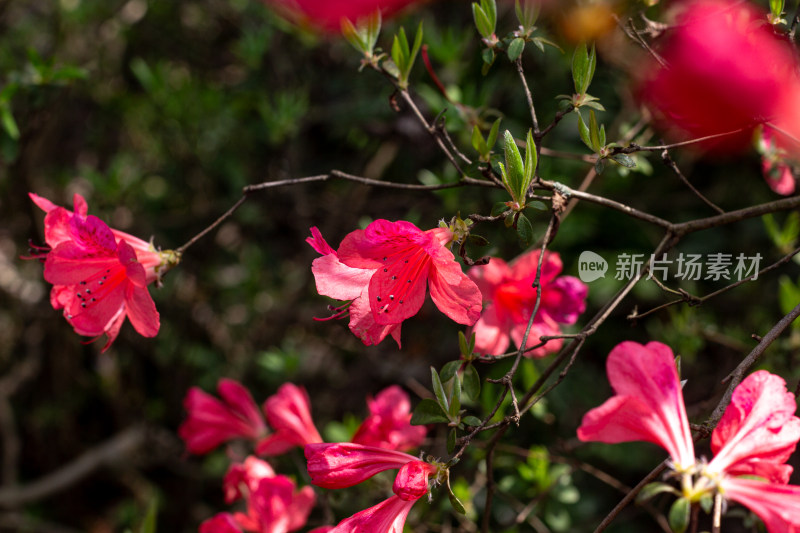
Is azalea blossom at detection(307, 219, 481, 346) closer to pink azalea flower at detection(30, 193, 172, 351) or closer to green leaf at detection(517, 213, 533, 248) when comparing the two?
green leaf at detection(517, 213, 533, 248)

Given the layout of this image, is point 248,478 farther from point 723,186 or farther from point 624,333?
point 723,186

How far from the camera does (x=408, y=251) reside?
102 cm

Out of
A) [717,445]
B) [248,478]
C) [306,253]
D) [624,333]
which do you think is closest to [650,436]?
[717,445]

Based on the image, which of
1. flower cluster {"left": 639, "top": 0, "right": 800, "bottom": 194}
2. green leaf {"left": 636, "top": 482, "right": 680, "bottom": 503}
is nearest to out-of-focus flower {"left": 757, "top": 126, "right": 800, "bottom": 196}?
flower cluster {"left": 639, "top": 0, "right": 800, "bottom": 194}

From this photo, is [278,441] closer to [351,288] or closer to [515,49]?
[351,288]

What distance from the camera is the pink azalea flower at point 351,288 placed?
97 cm

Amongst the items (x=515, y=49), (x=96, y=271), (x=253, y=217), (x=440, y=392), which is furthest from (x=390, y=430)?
(x=253, y=217)

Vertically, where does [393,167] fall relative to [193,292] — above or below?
above

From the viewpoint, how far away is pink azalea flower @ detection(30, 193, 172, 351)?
104 centimetres

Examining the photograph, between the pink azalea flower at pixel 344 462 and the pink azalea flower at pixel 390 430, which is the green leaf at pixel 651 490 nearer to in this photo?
the pink azalea flower at pixel 344 462

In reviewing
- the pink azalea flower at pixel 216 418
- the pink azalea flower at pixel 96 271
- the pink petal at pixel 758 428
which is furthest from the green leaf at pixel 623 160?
the pink azalea flower at pixel 216 418

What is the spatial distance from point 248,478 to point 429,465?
1.65ft

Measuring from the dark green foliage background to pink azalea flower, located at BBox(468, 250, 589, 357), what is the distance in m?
0.48

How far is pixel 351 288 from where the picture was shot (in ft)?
3.32
